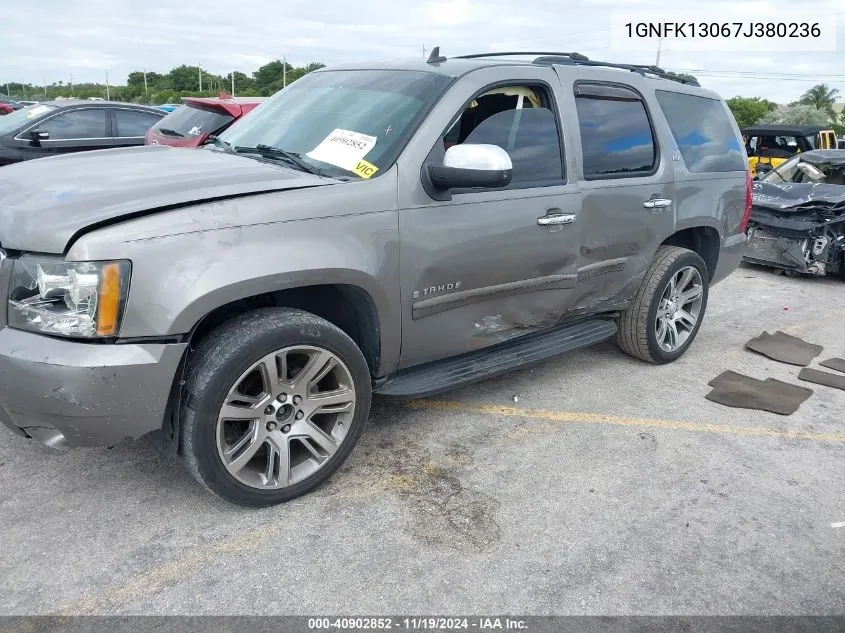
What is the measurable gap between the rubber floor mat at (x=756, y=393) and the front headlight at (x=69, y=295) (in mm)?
3581

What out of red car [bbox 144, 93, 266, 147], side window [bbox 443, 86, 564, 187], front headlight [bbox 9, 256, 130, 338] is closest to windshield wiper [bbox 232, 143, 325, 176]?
side window [bbox 443, 86, 564, 187]

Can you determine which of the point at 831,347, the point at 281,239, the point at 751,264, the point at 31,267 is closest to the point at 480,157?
the point at 281,239

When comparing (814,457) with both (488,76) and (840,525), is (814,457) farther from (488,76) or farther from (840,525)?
(488,76)

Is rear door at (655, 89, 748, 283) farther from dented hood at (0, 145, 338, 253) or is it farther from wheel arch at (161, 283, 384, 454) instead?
dented hood at (0, 145, 338, 253)

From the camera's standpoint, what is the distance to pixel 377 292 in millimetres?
3176

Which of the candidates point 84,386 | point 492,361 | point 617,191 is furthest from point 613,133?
point 84,386

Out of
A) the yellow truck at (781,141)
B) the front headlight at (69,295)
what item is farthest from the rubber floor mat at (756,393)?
the yellow truck at (781,141)

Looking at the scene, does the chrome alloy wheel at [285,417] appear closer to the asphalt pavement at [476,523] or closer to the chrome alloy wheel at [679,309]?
the asphalt pavement at [476,523]

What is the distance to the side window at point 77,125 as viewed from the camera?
379 inches

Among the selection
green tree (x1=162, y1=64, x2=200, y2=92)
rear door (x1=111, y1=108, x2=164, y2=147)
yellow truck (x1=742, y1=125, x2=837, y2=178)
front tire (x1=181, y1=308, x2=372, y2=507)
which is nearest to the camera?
front tire (x1=181, y1=308, x2=372, y2=507)

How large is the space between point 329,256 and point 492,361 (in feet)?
4.21

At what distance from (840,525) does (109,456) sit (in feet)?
11.1

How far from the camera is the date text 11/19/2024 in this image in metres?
2.45

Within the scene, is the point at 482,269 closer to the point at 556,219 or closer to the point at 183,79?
the point at 556,219
